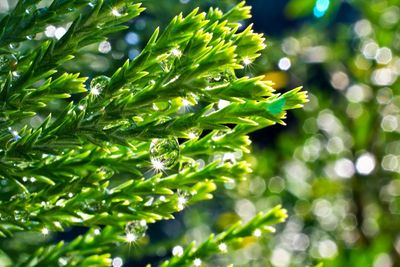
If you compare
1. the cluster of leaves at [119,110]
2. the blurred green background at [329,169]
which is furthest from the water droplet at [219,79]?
the blurred green background at [329,169]

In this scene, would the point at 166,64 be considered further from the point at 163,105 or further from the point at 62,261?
the point at 62,261

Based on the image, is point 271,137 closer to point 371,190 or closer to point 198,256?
point 371,190

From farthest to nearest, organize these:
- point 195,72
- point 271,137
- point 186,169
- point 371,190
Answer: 1. point 271,137
2. point 371,190
3. point 186,169
4. point 195,72

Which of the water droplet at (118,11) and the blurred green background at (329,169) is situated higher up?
the water droplet at (118,11)

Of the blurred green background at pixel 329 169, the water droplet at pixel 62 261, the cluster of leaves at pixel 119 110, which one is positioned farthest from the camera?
the blurred green background at pixel 329 169

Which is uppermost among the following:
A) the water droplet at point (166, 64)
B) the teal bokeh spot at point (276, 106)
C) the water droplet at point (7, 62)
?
the water droplet at point (7, 62)

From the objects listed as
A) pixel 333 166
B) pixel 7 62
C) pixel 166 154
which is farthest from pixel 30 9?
pixel 333 166

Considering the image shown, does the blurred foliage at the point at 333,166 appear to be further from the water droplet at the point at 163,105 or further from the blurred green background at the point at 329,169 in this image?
the water droplet at the point at 163,105

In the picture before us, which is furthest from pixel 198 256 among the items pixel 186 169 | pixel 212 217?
pixel 212 217
